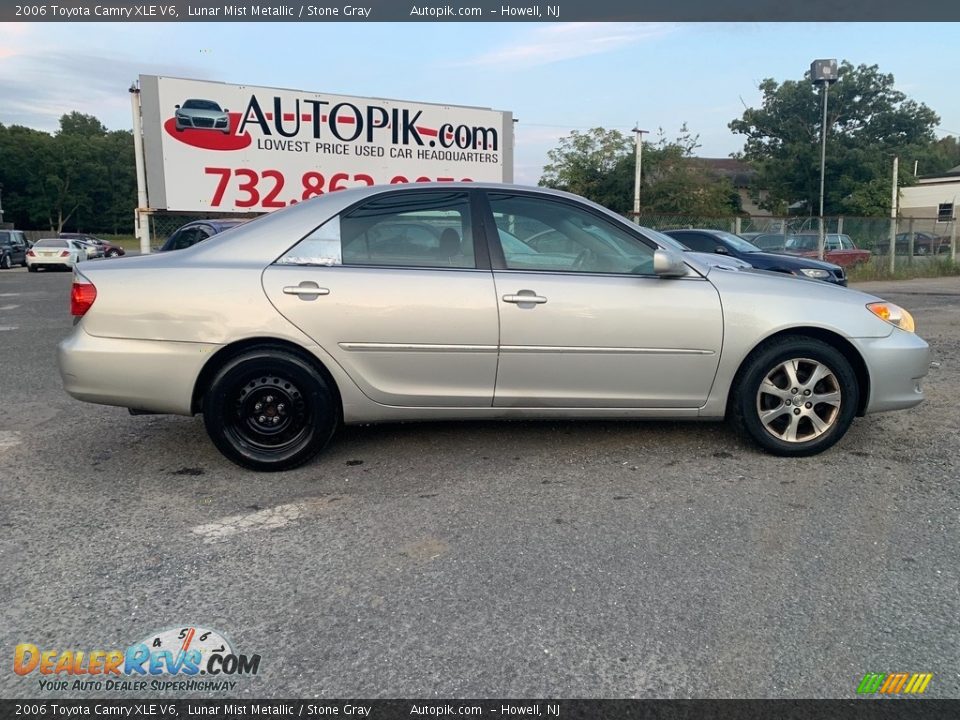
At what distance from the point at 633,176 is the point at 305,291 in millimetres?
28896

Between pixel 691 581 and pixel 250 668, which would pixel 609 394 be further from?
pixel 250 668

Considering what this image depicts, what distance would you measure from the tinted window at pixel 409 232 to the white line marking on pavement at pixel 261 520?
1.32 m

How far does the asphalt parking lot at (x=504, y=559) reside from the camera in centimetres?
230

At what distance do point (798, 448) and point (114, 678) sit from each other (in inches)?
140

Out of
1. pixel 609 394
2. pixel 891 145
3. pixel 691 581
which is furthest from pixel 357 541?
pixel 891 145

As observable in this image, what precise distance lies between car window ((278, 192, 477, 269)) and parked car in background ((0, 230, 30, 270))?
98.7 ft

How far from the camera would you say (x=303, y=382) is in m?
3.86

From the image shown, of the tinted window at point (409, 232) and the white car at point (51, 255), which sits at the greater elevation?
the white car at point (51, 255)

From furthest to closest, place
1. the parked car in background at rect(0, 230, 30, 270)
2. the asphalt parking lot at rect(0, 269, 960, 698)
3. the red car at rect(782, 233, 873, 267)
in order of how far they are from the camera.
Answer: the parked car in background at rect(0, 230, 30, 270), the red car at rect(782, 233, 873, 267), the asphalt parking lot at rect(0, 269, 960, 698)

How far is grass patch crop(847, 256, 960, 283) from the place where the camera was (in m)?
21.1

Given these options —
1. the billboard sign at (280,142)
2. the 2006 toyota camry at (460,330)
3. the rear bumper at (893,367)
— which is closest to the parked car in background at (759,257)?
the billboard sign at (280,142)

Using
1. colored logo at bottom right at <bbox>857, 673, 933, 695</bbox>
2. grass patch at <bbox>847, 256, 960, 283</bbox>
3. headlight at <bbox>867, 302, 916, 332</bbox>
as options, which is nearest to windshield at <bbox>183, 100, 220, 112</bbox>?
headlight at <bbox>867, 302, 916, 332</bbox>

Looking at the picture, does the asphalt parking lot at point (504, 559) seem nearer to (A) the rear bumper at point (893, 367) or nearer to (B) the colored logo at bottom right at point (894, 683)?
(B) the colored logo at bottom right at point (894, 683)

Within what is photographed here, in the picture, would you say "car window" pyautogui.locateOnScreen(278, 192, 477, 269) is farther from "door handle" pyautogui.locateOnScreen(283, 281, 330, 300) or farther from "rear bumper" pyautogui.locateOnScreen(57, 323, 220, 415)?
"rear bumper" pyautogui.locateOnScreen(57, 323, 220, 415)
